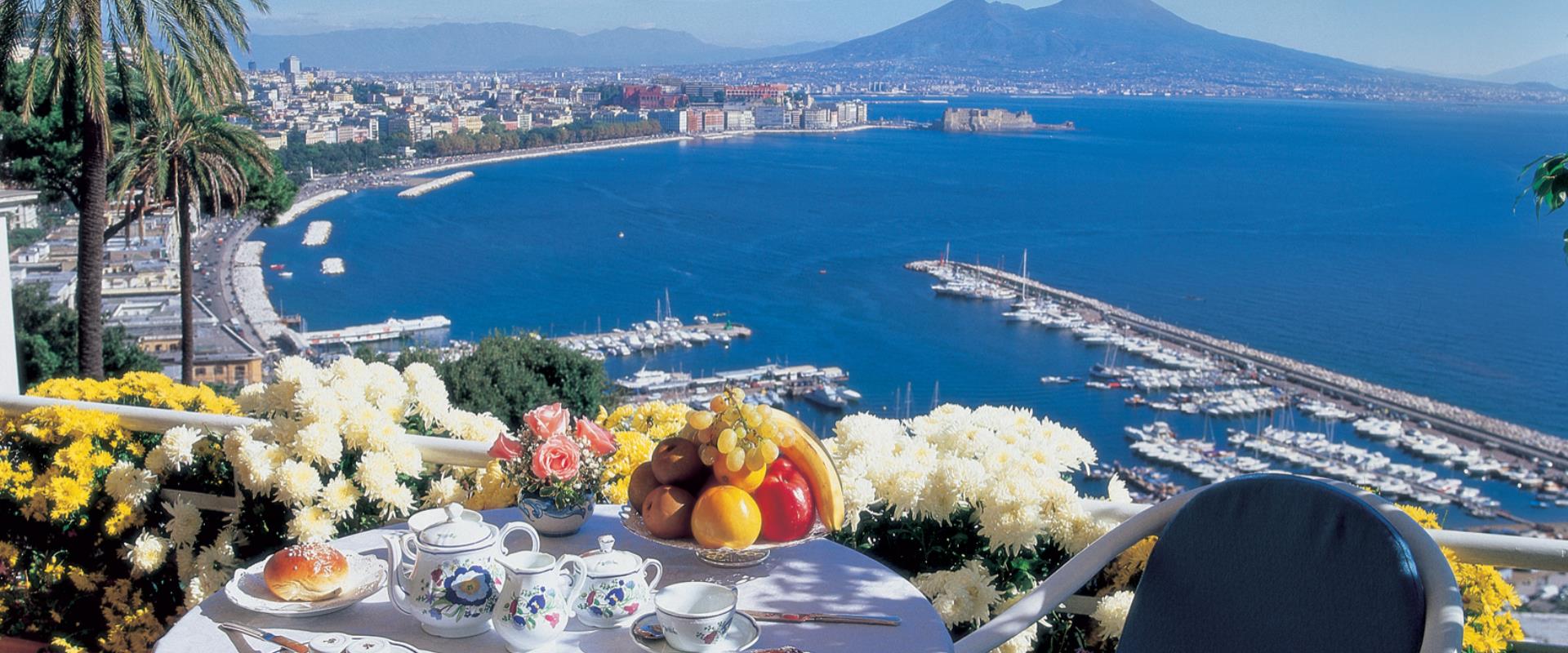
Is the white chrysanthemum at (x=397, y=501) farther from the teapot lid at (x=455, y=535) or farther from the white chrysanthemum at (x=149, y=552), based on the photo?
the teapot lid at (x=455, y=535)

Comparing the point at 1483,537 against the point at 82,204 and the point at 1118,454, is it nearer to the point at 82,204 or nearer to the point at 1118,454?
the point at 82,204

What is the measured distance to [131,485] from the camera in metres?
2.25

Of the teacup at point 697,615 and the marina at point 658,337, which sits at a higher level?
the teacup at point 697,615

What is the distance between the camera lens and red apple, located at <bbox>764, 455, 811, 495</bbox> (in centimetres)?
139

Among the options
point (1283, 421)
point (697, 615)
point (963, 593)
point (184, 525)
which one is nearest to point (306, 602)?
point (697, 615)

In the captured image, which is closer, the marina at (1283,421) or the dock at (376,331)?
the marina at (1283,421)

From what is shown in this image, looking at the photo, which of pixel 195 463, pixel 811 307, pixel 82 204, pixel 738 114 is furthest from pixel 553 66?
pixel 195 463

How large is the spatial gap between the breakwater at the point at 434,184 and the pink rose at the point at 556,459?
54323mm

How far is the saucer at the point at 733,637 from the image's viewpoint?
1.20m

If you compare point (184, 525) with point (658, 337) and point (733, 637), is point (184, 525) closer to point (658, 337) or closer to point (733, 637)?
point (733, 637)

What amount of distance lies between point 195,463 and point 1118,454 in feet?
91.4

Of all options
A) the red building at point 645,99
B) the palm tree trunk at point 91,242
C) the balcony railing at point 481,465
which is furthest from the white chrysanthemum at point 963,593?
the red building at point 645,99

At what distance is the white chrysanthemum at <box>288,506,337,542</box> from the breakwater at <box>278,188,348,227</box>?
49556mm

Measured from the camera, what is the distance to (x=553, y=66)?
117 m
